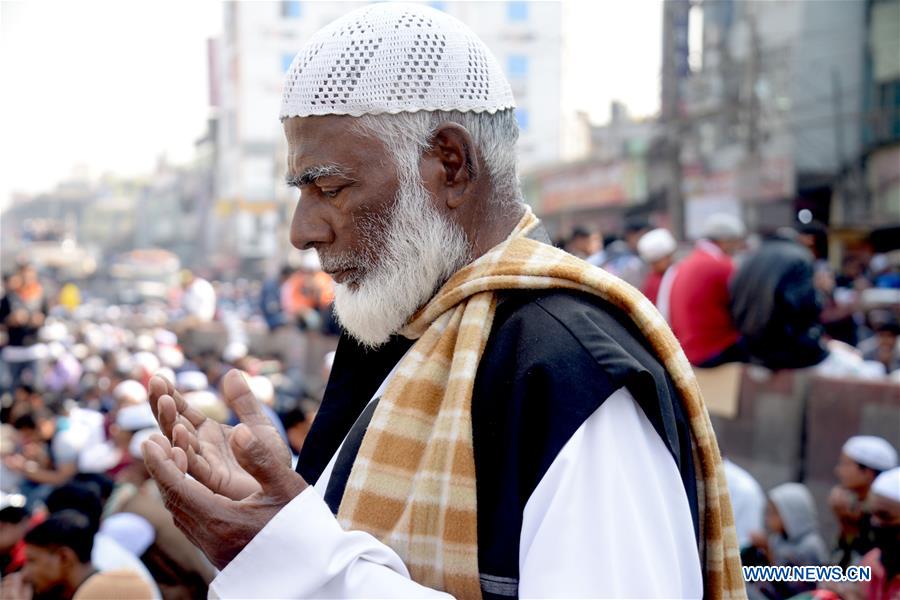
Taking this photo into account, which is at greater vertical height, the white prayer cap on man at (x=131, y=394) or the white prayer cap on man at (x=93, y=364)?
the white prayer cap on man at (x=131, y=394)

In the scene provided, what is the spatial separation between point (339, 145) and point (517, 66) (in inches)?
1303

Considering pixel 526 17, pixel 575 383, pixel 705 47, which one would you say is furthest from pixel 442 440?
pixel 526 17

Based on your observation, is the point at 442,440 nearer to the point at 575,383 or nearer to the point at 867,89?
the point at 575,383

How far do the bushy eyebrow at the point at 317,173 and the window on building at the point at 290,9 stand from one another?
37.1 meters

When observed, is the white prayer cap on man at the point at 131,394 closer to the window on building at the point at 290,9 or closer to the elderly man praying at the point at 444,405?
the elderly man praying at the point at 444,405

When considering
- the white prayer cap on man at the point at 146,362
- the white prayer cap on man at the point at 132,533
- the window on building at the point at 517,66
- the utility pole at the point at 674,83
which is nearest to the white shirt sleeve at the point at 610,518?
the white prayer cap on man at the point at 132,533

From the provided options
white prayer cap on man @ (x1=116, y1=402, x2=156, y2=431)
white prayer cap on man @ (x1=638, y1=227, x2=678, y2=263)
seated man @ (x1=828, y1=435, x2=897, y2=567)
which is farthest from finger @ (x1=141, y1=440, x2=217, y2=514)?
white prayer cap on man @ (x1=116, y1=402, x2=156, y2=431)

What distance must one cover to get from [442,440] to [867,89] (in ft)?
61.7

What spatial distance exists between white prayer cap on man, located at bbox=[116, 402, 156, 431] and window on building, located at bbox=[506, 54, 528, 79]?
27521 millimetres

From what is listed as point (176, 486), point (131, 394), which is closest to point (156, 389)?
point (176, 486)

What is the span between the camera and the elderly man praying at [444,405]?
1462 mm

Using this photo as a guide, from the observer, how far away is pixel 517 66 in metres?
33.9

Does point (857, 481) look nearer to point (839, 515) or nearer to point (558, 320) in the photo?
point (839, 515)

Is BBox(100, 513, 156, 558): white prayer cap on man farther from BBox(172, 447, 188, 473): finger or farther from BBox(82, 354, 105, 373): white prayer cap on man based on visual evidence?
BBox(82, 354, 105, 373): white prayer cap on man
